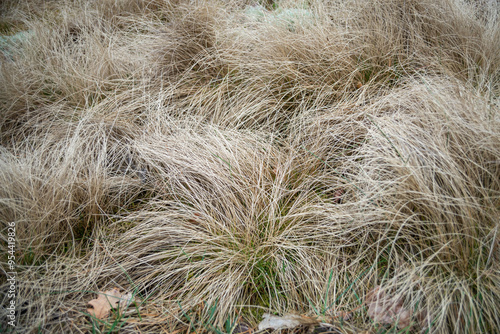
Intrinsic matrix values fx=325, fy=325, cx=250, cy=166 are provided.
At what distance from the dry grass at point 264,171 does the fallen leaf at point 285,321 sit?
5cm

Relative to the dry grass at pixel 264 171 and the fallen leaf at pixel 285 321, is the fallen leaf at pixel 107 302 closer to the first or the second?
the dry grass at pixel 264 171

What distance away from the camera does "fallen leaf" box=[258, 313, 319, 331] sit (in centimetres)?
125

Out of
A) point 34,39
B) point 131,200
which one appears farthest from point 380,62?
point 34,39

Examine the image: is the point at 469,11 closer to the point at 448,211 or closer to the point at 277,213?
the point at 448,211

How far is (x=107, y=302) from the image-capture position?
1.40 meters

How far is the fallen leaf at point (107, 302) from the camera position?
1.36 m

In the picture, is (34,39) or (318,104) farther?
(34,39)

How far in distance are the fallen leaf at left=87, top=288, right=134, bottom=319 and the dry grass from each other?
44 millimetres

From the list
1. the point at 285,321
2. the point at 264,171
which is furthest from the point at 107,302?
the point at 264,171

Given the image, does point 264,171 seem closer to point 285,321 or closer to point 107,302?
point 285,321

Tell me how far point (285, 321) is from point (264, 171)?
30.5 inches

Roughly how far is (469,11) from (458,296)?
225 cm

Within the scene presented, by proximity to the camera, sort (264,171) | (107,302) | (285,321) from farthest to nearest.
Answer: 1. (264,171)
2. (107,302)
3. (285,321)

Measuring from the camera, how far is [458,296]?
3.84ft
